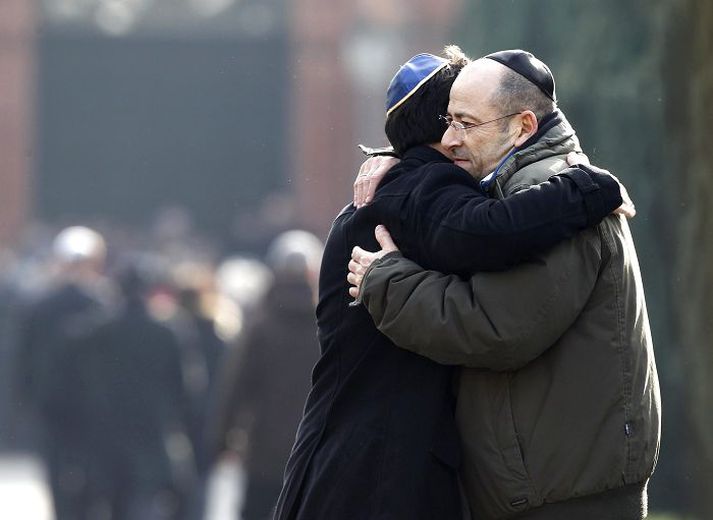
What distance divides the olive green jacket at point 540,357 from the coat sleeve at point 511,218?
0.04 metres

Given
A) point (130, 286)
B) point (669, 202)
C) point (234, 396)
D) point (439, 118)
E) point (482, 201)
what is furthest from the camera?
point (130, 286)

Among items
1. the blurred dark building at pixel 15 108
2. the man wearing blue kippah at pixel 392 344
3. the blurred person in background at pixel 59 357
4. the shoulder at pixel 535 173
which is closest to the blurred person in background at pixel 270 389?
the blurred person in background at pixel 59 357

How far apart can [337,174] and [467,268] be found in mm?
27254

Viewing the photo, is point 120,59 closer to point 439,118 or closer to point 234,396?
point 234,396

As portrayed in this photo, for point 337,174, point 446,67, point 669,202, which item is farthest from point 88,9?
point 446,67

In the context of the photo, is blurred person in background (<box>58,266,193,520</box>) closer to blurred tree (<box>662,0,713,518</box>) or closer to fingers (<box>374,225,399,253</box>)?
blurred tree (<box>662,0,713,518</box>)

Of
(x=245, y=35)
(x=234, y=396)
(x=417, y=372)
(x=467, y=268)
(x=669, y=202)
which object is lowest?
(x=245, y=35)

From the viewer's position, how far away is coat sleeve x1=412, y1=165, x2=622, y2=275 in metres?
3.24

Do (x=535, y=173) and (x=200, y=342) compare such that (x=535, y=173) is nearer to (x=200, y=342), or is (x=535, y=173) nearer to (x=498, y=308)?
(x=498, y=308)

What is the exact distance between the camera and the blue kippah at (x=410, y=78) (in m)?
3.53

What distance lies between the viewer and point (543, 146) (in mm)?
3449

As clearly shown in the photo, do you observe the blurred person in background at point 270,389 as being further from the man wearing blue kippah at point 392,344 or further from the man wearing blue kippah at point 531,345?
the man wearing blue kippah at point 531,345

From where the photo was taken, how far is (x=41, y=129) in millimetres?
31281

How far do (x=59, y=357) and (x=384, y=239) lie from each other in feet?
21.4
